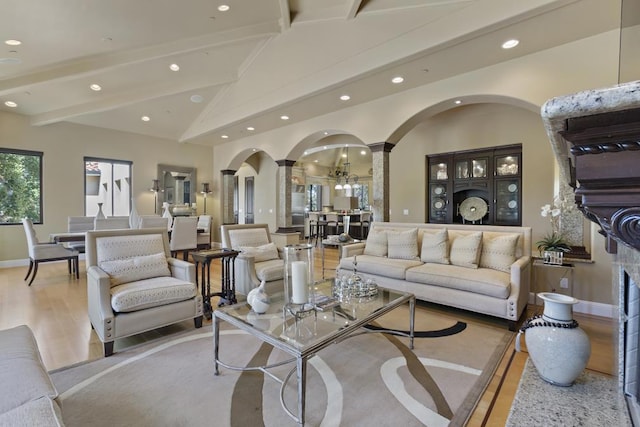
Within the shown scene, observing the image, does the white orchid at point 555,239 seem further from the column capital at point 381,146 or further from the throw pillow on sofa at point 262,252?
the throw pillow on sofa at point 262,252

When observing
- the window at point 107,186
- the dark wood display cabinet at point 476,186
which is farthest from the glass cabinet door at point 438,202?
the window at point 107,186

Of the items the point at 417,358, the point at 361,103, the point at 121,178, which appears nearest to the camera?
the point at 417,358

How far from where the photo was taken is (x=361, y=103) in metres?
5.51

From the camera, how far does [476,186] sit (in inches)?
256

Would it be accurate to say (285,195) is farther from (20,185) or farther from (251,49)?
(20,185)

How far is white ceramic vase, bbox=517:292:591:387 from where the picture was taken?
1638 millimetres

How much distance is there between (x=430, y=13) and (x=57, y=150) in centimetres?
777

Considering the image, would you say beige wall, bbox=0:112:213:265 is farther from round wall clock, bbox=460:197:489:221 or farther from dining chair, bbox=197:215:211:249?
round wall clock, bbox=460:197:489:221

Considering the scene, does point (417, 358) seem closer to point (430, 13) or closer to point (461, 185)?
point (430, 13)

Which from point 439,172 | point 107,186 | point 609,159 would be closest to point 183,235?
point 107,186

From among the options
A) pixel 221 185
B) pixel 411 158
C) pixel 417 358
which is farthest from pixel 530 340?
pixel 221 185

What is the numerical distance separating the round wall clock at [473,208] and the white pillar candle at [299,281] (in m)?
5.65

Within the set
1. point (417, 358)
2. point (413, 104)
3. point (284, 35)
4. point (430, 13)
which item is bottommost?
point (417, 358)

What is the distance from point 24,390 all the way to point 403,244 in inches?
150
